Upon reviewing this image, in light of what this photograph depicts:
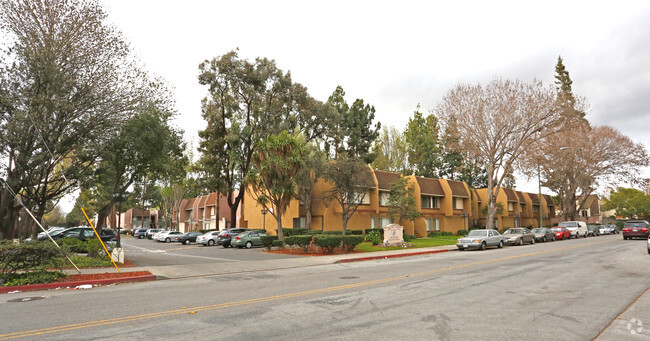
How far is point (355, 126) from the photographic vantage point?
172 feet

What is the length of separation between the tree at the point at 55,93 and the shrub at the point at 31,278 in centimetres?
787

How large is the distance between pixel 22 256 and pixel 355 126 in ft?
141

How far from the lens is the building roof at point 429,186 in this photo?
149 feet

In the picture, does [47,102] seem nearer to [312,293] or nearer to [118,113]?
[118,113]

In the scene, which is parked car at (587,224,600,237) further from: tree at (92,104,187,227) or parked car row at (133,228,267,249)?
tree at (92,104,187,227)

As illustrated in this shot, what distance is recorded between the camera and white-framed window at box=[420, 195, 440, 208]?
4638 cm

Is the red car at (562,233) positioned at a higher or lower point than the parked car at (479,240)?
lower

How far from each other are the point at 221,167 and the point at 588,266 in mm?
35502

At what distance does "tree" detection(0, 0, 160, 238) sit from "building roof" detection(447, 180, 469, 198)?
3790 cm

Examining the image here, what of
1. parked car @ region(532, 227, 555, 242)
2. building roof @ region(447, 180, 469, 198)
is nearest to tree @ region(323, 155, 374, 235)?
parked car @ region(532, 227, 555, 242)

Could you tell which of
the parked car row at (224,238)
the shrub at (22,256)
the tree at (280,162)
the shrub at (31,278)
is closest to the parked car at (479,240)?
the tree at (280,162)

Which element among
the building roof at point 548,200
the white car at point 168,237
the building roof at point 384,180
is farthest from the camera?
the building roof at point 548,200

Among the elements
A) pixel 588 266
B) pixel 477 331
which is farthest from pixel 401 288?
pixel 588 266

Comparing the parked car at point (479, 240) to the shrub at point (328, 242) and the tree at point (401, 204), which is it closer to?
the tree at point (401, 204)
